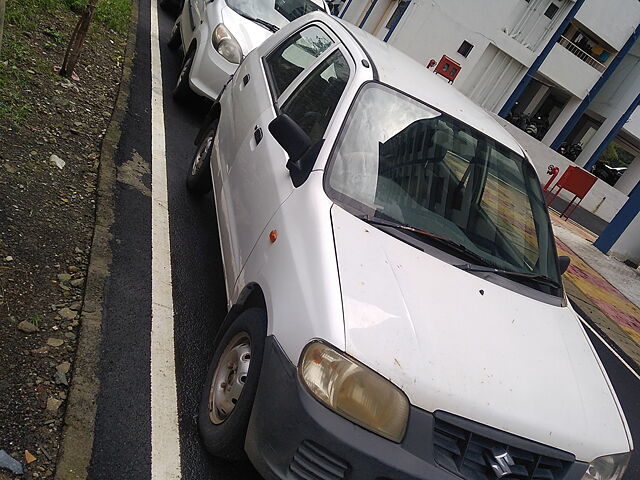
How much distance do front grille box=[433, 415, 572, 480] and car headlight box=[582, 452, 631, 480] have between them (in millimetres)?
320

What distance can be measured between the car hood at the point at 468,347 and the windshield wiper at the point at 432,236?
7 centimetres

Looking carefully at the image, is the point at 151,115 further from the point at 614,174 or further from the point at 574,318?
the point at 614,174

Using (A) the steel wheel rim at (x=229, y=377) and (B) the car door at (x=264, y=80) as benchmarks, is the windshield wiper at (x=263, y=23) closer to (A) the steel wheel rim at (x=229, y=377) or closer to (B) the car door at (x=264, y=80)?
(B) the car door at (x=264, y=80)

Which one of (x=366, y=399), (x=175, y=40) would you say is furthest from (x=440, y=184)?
(x=175, y=40)

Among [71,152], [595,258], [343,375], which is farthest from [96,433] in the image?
[595,258]

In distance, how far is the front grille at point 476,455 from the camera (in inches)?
82.8

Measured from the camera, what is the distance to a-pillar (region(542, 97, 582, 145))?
28097 millimetres

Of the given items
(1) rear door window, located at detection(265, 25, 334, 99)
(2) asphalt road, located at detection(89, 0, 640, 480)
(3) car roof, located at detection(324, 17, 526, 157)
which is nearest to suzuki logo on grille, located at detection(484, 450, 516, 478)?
(2) asphalt road, located at detection(89, 0, 640, 480)

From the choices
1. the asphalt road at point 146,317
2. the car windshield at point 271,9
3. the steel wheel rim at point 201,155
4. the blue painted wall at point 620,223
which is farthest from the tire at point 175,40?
the blue painted wall at point 620,223

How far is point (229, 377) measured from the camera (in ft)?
8.73

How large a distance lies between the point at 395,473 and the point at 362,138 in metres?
1.74

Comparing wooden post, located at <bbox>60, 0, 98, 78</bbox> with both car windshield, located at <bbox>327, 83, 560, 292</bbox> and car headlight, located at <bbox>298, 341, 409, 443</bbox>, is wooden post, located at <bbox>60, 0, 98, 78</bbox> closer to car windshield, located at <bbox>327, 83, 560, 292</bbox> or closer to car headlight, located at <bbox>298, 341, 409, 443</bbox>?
car windshield, located at <bbox>327, 83, 560, 292</bbox>

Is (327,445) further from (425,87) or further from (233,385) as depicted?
(425,87)

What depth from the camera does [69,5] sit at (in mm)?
8516
